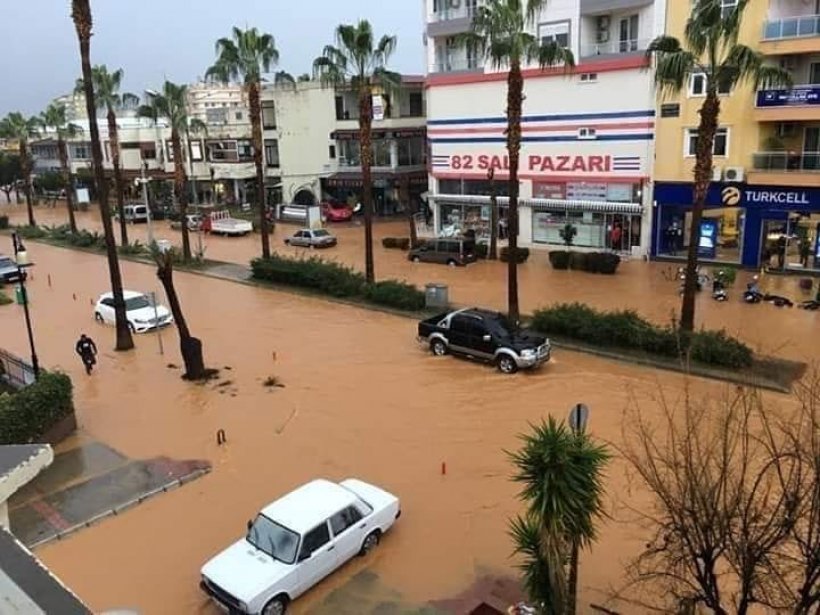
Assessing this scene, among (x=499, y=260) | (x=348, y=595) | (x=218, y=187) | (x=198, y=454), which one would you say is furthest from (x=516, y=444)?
(x=218, y=187)

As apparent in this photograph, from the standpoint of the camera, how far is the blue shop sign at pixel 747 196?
1236 inches

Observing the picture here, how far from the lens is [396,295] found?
1146 inches

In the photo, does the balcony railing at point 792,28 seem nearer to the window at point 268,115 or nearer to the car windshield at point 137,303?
the car windshield at point 137,303

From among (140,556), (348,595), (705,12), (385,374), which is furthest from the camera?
(385,374)

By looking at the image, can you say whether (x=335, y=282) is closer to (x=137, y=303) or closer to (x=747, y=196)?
(x=137, y=303)

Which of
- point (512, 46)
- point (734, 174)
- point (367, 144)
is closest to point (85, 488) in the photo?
point (512, 46)

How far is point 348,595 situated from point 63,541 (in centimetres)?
567

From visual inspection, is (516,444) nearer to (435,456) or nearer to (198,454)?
(435,456)

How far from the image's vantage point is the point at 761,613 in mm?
10828

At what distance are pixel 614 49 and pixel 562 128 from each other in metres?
4.55

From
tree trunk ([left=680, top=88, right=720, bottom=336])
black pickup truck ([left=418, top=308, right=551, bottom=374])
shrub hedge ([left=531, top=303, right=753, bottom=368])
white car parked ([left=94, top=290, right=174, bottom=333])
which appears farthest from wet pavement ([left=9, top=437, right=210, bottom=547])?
tree trunk ([left=680, top=88, right=720, bottom=336])

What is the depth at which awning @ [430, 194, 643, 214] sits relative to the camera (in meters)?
36.9

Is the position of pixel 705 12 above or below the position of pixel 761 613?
above

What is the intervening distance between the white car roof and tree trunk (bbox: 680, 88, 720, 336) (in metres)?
12.6
